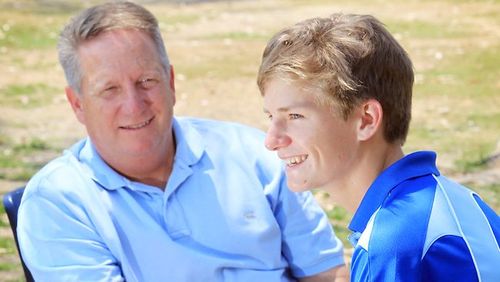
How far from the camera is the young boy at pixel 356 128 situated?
7.79 ft

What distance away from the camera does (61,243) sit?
134 inches

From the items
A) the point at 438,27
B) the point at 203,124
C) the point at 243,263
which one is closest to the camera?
the point at 243,263

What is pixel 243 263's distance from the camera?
11.6 ft

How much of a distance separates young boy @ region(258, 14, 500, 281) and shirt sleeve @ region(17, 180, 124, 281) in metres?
1.01

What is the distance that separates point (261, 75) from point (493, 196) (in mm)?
4492

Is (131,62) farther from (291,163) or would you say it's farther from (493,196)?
(493,196)

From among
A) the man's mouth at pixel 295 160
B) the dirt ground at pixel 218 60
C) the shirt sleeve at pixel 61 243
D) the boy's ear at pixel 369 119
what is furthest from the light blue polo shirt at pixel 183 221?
the dirt ground at pixel 218 60

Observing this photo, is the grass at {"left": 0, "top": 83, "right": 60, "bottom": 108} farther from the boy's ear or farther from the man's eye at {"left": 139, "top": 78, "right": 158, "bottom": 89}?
the boy's ear

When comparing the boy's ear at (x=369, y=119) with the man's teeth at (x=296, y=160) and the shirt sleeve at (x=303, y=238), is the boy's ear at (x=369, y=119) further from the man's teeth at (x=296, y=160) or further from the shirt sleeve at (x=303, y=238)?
the shirt sleeve at (x=303, y=238)

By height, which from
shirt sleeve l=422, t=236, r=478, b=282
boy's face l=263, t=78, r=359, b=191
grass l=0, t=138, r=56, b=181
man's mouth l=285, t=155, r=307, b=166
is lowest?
grass l=0, t=138, r=56, b=181

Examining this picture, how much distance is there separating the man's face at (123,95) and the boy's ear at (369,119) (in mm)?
1252

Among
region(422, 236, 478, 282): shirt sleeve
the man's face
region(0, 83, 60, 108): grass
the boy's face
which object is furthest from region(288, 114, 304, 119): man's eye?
region(0, 83, 60, 108): grass

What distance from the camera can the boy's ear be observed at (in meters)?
2.50

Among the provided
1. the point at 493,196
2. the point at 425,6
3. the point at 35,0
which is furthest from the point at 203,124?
the point at 35,0
